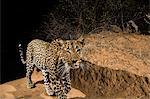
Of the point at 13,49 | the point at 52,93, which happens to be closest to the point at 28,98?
the point at 52,93

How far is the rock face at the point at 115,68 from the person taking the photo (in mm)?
7230

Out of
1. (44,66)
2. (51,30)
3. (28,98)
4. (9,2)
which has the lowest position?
(28,98)

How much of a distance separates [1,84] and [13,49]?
1.56 metres

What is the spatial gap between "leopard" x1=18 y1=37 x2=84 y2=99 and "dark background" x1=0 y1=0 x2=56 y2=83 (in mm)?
1603

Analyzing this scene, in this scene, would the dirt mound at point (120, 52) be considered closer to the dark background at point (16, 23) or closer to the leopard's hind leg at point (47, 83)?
the leopard's hind leg at point (47, 83)

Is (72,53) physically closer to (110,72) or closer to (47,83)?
(110,72)

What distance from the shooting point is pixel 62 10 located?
35.7 ft

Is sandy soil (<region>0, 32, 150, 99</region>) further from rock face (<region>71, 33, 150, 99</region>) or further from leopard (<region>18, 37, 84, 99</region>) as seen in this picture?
leopard (<region>18, 37, 84, 99</region>)

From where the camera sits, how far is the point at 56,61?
751cm

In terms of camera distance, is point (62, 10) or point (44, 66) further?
point (62, 10)

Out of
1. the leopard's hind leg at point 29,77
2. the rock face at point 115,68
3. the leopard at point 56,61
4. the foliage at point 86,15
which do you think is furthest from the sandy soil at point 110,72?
the foliage at point 86,15

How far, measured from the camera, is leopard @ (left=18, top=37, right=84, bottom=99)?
722 cm

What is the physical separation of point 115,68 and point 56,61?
1.02m

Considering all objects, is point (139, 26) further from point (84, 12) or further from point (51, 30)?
point (51, 30)
